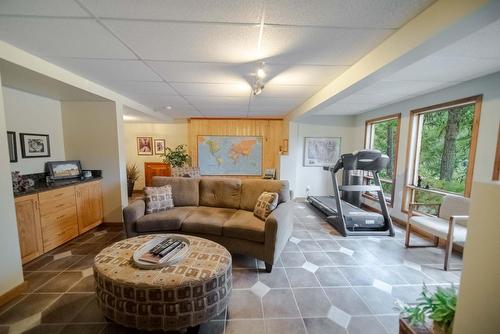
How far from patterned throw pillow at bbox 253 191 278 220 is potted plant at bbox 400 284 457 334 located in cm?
160

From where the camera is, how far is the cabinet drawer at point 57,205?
2.49m

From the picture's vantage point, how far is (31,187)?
8.28 ft

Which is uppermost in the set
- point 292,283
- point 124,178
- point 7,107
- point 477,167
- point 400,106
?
point 400,106

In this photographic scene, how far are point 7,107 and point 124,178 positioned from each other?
5.25 ft

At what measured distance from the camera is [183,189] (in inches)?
125

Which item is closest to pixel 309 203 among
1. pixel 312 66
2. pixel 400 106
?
pixel 400 106

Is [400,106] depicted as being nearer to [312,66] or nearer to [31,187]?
[312,66]

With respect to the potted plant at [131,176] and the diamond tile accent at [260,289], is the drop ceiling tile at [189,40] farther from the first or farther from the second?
the potted plant at [131,176]

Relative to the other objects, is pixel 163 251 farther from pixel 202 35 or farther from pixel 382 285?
pixel 382 285

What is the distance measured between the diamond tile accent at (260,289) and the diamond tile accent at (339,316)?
575mm

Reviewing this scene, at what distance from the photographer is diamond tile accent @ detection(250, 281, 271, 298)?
6.27 ft

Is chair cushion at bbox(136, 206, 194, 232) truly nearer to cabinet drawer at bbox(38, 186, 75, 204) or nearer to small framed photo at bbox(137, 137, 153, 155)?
cabinet drawer at bbox(38, 186, 75, 204)

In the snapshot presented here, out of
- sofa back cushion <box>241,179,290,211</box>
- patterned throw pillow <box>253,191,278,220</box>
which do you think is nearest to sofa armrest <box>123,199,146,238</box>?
sofa back cushion <box>241,179,290,211</box>

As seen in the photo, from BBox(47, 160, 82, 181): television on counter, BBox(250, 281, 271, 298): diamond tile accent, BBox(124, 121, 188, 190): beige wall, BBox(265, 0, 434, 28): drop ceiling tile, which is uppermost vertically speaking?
BBox(265, 0, 434, 28): drop ceiling tile
